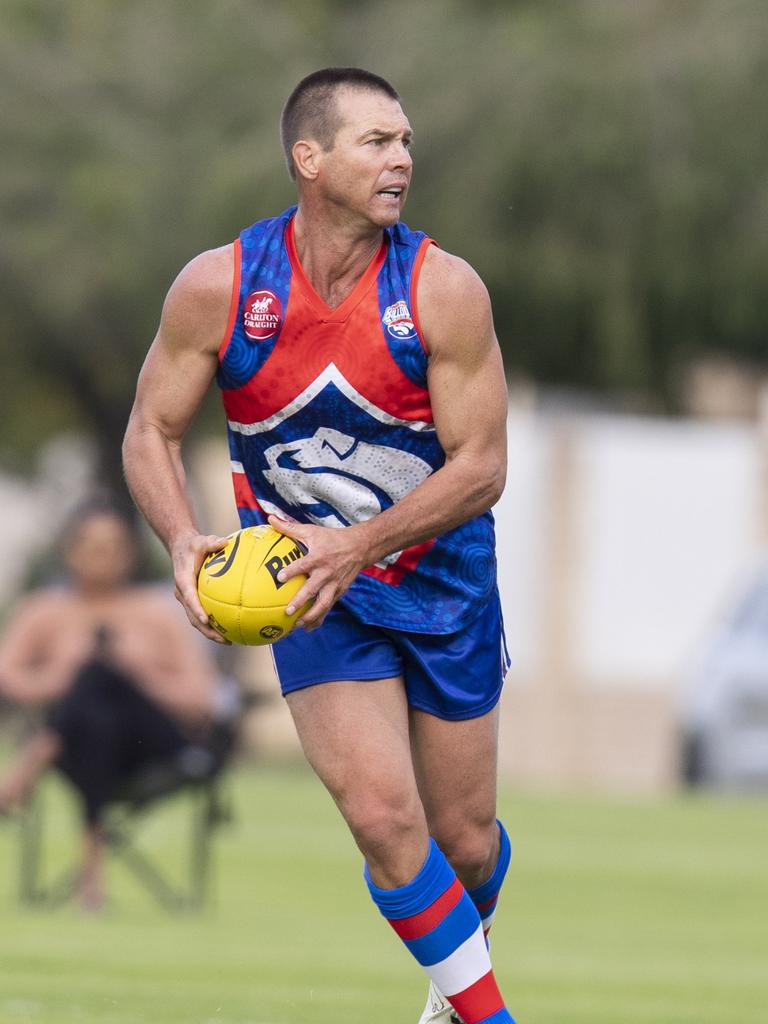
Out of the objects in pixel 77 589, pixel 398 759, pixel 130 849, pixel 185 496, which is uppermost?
pixel 185 496

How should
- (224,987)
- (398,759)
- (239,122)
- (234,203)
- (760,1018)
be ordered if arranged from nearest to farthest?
(398,759) → (760,1018) → (224,987) → (234,203) → (239,122)

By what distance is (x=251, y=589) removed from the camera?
627cm

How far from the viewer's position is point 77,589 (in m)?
13.1

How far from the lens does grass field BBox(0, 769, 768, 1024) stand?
28.5 feet

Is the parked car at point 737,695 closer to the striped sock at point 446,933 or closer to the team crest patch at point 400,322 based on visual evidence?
the striped sock at point 446,933

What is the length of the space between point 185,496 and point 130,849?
605 centimetres

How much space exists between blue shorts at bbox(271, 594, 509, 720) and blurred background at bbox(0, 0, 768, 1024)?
1498 cm

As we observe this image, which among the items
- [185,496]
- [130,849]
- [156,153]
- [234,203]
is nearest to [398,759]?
[185,496]

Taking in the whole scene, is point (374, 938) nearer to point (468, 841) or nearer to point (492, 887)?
point (492, 887)

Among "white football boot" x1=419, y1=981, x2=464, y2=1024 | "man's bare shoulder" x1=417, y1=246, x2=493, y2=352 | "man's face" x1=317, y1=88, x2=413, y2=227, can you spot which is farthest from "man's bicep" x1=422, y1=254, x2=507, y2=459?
"white football boot" x1=419, y1=981, x2=464, y2=1024

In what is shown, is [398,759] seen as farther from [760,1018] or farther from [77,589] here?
[77,589]

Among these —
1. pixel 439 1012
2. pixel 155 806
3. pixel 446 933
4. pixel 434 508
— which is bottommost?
pixel 155 806

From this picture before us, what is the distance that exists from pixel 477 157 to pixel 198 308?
57.1ft

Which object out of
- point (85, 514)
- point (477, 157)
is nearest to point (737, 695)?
point (477, 157)
